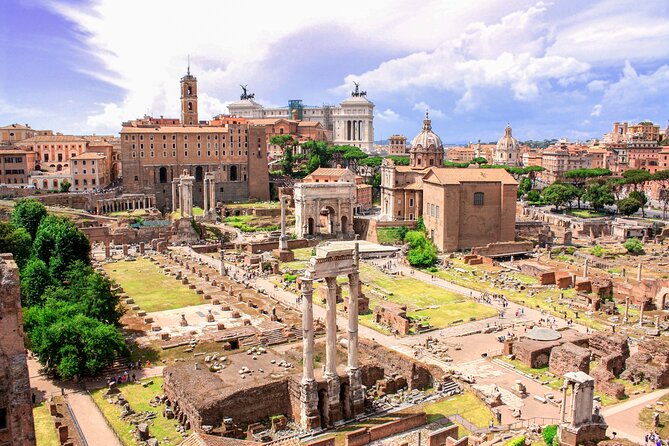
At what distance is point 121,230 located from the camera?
7594 cm

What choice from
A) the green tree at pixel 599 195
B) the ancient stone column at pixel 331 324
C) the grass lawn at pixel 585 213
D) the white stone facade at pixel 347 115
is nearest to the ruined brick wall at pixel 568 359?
the ancient stone column at pixel 331 324

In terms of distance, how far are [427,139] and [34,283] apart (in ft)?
204

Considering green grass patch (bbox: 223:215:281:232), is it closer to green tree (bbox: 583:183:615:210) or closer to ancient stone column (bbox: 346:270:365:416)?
green tree (bbox: 583:183:615:210)

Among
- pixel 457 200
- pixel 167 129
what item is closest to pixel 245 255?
pixel 457 200

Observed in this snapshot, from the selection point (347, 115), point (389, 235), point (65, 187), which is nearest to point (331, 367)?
point (389, 235)

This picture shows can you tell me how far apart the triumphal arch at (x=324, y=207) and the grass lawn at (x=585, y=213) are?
4005 cm

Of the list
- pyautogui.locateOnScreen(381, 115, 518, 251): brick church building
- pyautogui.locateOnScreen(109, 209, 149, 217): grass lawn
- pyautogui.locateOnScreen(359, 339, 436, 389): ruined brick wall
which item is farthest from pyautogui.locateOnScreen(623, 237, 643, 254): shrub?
pyautogui.locateOnScreen(109, 209, 149, 217): grass lawn

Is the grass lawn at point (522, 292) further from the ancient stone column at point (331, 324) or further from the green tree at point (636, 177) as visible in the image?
the green tree at point (636, 177)

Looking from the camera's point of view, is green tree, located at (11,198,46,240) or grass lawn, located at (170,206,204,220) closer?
green tree, located at (11,198,46,240)

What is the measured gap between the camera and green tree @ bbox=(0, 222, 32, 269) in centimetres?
4803

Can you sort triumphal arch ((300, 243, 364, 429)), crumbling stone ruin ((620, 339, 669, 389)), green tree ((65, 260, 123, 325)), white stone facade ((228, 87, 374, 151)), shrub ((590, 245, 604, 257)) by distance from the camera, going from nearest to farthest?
triumphal arch ((300, 243, 364, 429)) → crumbling stone ruin ((620, 339, 669, 389)) → green tree ((65, 260, 123, 325)) → shrub ((590, 245, 604, 257)) → white stone facade ((228, 87, 374, 151))

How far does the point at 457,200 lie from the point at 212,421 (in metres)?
49.9

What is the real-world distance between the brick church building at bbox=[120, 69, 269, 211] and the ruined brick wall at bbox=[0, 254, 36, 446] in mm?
78031

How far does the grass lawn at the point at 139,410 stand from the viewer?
26.4 metres
